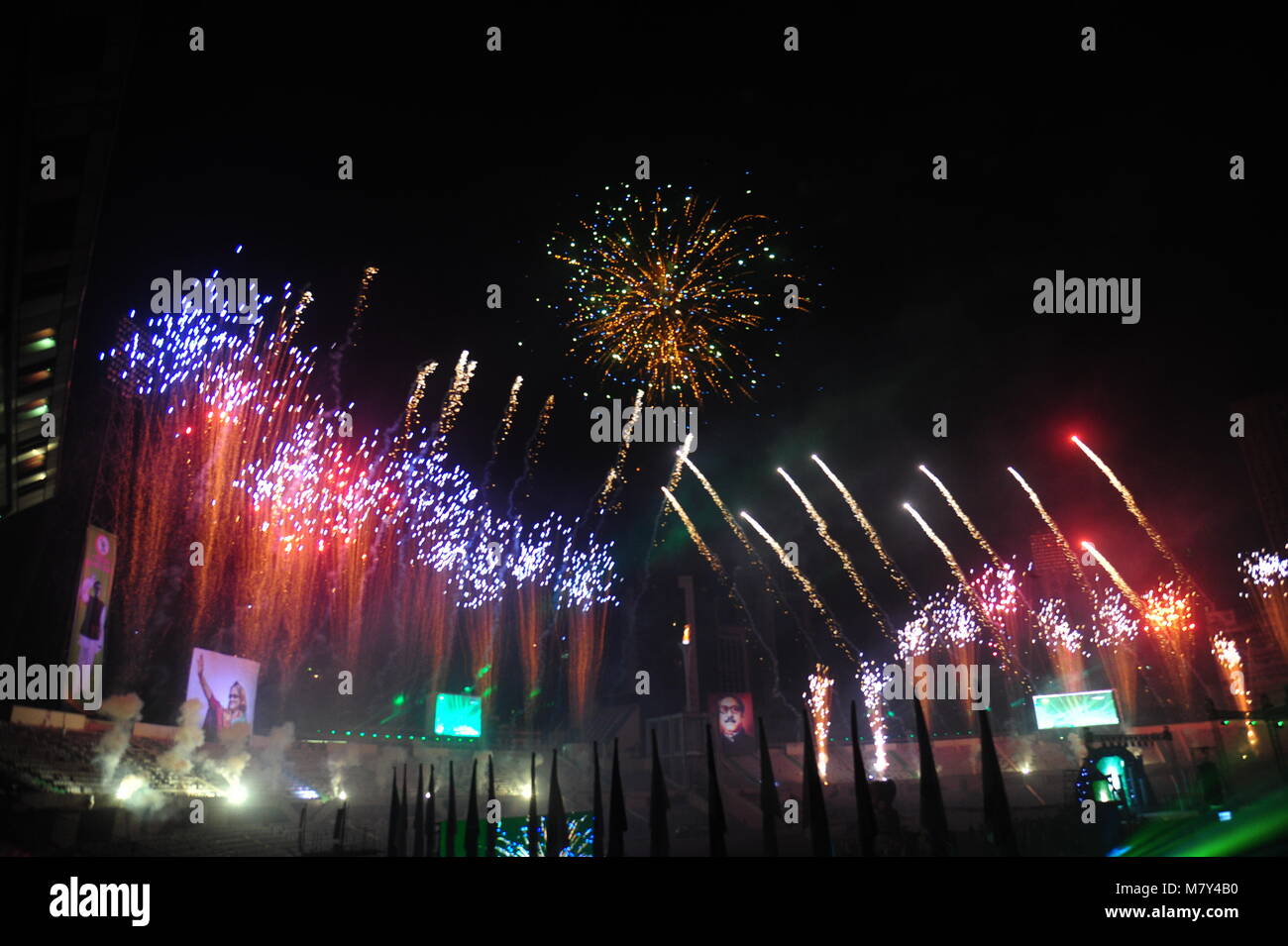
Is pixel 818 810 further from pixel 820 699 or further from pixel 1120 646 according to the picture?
pixel 1120 646

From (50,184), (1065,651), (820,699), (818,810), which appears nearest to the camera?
(818,810)

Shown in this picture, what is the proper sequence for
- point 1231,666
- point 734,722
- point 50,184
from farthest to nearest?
1. point 1231,666
2. point 734,722
3. point 50,184

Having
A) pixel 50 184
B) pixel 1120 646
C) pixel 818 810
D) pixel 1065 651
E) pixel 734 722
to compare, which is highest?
pixel 50 184

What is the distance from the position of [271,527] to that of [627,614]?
31602 mm

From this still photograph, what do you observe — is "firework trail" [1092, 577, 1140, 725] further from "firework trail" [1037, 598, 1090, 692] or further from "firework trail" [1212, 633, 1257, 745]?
"firework trail" [1212, 633, 1257, 745]

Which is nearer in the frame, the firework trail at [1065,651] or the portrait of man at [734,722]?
the portrait of man at [734,722]

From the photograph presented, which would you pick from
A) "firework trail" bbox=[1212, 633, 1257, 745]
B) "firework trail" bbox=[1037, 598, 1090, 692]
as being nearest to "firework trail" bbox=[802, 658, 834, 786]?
"firework trail" bbox=[1037, 598, 1090, 692]

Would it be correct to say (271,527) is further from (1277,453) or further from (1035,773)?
(1277,453)

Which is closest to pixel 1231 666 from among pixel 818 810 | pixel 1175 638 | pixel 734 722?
pixel 1175 638

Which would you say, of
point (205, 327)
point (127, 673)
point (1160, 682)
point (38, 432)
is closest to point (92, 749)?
point (127, 673)

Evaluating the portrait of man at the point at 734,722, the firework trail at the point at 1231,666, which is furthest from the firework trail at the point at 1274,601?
the portrait of man at the point at 734,722

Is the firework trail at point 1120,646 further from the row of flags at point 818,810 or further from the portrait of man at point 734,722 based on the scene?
the row of flags at point 818,810

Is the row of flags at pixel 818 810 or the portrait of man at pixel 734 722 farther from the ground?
the row of flags at pixel 818 810

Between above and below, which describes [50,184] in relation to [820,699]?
above
